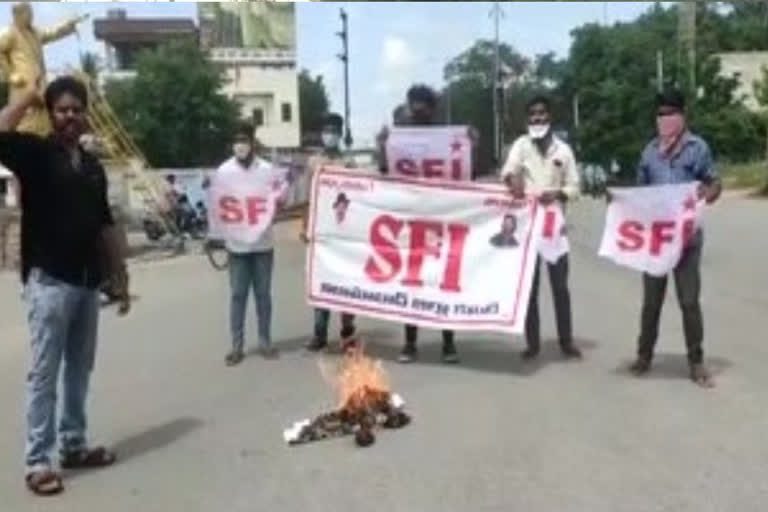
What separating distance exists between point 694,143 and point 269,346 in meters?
3.75

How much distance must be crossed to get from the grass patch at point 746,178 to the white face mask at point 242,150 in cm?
3869

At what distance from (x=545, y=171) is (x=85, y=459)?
13.8ft

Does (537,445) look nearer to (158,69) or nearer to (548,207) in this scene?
(548,207)

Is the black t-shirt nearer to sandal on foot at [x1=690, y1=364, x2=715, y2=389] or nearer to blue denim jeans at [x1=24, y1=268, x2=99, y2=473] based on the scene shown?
blue denim jeans at [x1=24, y1=268, x2=99, y2=473]

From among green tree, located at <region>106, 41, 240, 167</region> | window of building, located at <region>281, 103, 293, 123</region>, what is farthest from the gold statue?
window of building, located at <region>281, 103, 293, 123</region>

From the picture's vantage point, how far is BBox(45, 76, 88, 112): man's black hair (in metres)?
7.26

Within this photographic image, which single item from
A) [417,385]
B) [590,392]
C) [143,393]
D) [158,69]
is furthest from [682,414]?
[158,69]

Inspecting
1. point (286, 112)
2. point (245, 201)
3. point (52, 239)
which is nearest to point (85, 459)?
point (52, 239)

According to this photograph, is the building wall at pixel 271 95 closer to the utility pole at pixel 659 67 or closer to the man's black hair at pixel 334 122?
the utility pole at pixel 659 67

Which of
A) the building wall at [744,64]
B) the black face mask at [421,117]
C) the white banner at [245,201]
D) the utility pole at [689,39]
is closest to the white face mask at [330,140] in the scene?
the white banner at [245,201]

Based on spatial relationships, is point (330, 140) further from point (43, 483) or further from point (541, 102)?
point (43, 483)

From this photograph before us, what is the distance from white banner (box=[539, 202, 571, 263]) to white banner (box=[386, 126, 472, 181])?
742 mm

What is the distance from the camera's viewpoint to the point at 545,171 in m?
10.4

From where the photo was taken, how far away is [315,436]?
318 inches
